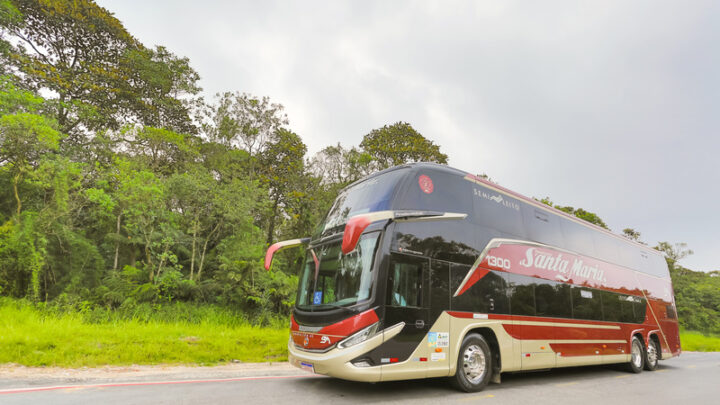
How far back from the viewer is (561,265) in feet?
30.6

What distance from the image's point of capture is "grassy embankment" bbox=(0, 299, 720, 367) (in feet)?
26.2

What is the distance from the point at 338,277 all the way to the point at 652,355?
40.2 feet

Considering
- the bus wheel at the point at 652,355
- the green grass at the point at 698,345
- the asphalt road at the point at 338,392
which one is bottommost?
the green grass at the point at 698,345

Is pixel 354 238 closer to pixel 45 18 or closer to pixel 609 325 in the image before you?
pixel 609 325

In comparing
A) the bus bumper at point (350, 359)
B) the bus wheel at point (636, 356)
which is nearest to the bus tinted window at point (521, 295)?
the bus bumper at point (350, 359)

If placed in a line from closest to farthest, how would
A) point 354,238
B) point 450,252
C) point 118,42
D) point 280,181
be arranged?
point 354,238 < point 450,252 < point 118,42 < point 280,181

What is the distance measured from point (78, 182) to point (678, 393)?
1851 centimetres

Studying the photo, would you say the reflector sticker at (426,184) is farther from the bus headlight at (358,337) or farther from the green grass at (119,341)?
the green grass at (119,341)

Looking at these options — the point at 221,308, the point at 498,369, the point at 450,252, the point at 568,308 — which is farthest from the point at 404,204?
the point at 221,308

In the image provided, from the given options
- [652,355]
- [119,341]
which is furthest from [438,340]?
[652,355]

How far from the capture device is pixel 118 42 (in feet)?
63.8

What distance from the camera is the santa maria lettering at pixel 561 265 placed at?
8.56 meters

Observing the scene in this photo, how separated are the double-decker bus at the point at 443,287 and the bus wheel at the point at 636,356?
4.54ft

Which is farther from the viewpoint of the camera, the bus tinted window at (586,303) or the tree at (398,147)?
the tree at (398,147)
